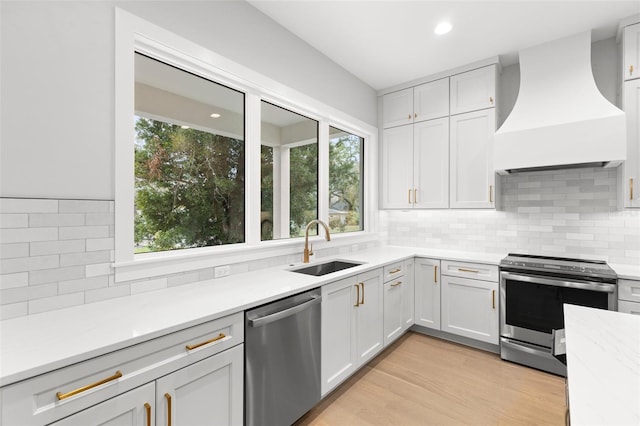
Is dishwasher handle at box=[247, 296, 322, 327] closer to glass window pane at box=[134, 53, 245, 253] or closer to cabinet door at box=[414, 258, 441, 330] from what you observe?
glass window pane at box=[134, 53, 245, 253]

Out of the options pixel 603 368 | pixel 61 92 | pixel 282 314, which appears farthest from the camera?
pixel 282 314

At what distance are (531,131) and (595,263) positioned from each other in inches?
52.5

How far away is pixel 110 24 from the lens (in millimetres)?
1572

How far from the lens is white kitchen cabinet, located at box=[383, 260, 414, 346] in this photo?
2820 millimetres

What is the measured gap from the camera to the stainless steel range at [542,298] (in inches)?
93.1

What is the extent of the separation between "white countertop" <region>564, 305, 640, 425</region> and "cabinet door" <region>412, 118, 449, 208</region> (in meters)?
2.24

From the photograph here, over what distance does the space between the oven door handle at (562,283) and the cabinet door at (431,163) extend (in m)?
1.01

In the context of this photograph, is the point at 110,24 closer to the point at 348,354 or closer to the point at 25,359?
the point at 25,359

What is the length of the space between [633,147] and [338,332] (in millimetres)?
2816

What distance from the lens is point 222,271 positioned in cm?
209

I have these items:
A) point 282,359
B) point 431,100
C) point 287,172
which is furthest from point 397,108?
point 282,359

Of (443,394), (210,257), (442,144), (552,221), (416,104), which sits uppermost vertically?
(416,104)

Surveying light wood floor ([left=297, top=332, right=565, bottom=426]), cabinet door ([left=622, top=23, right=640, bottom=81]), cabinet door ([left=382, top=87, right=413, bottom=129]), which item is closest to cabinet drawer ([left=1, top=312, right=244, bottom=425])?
light wood floor ([left=297, top=332, right=565, bottom=426])

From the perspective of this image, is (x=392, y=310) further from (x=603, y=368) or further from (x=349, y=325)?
(x=603, y=368)
